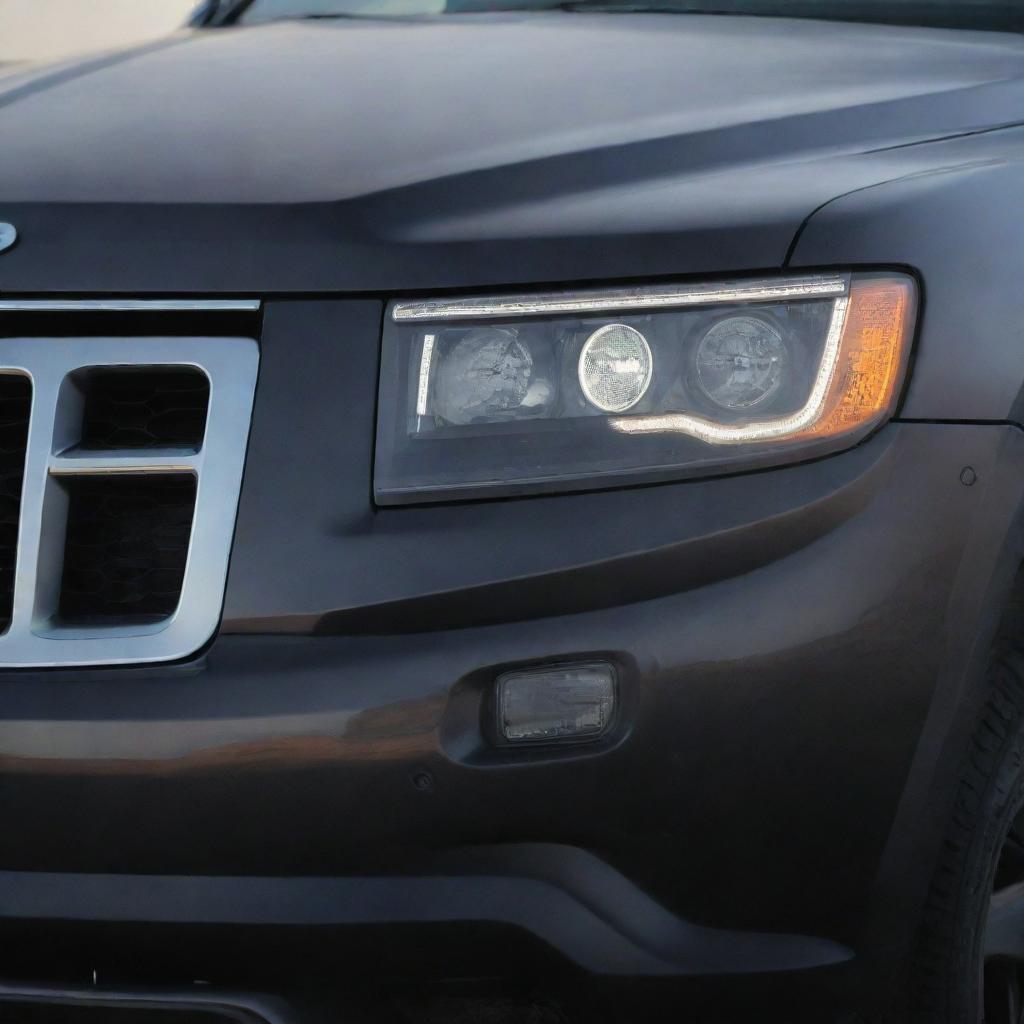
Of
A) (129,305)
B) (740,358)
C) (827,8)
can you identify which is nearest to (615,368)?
(740,358)

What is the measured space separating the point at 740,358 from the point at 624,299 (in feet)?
0.44

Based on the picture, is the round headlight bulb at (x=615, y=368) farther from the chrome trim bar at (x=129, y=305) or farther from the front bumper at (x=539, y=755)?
the chrome trim bar at (x=129, y=305)

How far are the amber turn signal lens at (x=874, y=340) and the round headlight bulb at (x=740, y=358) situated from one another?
64 millimetres

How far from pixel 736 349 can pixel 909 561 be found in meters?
0.27

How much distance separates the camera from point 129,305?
1654mm

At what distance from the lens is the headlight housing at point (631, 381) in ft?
5.24

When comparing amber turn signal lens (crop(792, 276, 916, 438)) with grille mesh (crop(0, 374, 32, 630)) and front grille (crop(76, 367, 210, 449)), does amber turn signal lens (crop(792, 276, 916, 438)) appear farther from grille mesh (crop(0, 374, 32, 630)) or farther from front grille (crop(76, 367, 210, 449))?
grille mesh (crop(0, 374, 32, 630))

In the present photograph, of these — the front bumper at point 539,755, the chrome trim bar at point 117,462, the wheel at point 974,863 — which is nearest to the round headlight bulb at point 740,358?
the front bumper at point 539,755

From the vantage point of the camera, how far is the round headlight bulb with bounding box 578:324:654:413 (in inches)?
64.4

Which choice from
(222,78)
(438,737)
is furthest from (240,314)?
(222,78)

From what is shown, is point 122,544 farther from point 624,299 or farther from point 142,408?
point 624,299

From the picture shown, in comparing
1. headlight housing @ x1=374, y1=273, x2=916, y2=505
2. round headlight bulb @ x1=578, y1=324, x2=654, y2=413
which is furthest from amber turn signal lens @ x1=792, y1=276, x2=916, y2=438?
round headlight bulb @ x1=578, y1=324, x2=654, y2=413

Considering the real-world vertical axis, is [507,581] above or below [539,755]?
above

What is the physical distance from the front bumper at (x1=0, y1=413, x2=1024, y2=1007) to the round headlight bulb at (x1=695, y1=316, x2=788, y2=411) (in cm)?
11
